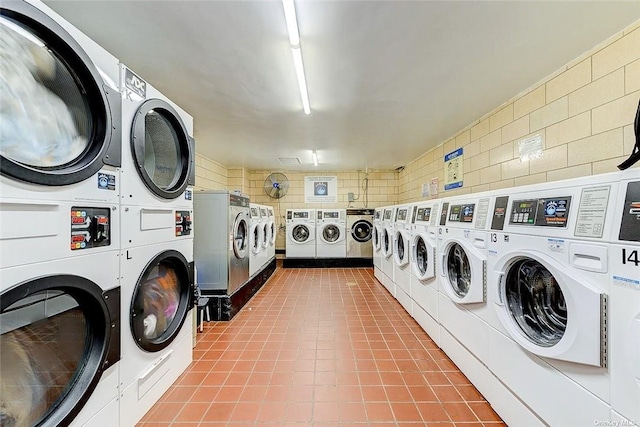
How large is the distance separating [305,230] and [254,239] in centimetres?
196

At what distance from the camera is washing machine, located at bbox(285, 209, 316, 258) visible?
582 cm

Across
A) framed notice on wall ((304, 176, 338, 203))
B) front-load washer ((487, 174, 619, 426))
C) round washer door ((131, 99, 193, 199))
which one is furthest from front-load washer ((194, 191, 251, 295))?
framed notice on wall ((304, 176, 338, 203))

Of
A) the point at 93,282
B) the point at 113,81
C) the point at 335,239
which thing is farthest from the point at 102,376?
the point at 335,239

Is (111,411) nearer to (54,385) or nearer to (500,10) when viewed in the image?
(54,385)

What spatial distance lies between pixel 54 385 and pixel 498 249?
7.14 ft

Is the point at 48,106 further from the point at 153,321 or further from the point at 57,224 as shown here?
the point at 153,321

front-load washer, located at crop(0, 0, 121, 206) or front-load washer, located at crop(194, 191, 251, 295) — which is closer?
front-load washer, located at crop(0, 0, 121, 206)

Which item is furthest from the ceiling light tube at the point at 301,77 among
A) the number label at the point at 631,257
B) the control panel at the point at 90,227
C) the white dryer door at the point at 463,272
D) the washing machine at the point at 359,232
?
the washing machine at the point at 359,232

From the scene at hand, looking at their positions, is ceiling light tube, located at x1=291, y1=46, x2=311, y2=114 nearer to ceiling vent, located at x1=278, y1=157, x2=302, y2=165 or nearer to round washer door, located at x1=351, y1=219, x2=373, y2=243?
ceiling vent, located at x1=278, y1=157, x2=302, y2=165

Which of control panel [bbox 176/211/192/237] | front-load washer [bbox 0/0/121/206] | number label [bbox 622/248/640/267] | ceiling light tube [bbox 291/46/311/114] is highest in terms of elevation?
ceiling light tube [bbox 291/46/311/114]

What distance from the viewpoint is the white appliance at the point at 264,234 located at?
14.5 ft

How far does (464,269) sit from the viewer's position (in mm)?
2006

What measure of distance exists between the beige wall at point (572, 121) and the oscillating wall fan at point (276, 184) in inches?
168

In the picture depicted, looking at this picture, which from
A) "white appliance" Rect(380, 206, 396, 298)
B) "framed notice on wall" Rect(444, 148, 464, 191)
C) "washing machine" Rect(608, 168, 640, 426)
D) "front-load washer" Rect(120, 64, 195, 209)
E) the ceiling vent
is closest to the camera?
"washing machine" Rect(608, 168, 640, 426)
